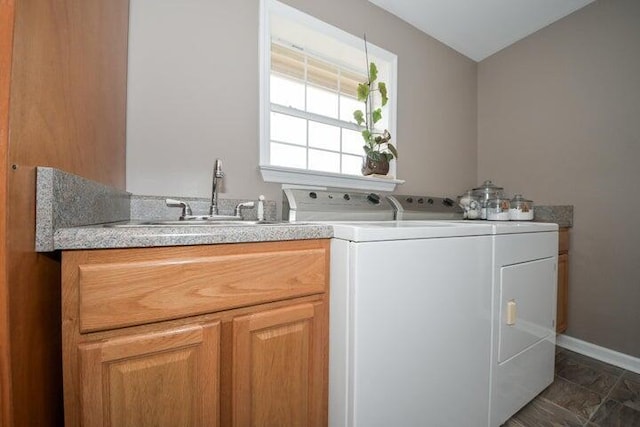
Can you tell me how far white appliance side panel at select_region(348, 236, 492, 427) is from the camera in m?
0.79

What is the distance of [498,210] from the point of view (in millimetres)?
1855

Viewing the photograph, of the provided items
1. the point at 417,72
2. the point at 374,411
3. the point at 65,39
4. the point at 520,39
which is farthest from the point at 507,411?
the point at 520,39

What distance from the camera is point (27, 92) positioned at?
0.51 meters

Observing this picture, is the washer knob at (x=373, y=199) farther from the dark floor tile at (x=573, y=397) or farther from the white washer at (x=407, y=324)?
the dark floor tile at (x=573, y=397)

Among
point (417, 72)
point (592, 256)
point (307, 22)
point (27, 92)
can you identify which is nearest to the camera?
point (27, 92)

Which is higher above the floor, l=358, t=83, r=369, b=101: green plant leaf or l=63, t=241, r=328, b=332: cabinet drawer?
l=358, t=83, r=369, b=101: green plant leaf

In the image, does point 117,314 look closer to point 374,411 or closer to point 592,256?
point 374,411

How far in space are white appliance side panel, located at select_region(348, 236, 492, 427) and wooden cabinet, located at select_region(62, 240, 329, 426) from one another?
144 millimetres

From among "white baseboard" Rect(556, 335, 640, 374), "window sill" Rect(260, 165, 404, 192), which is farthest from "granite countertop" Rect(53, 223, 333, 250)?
"white baseboard" Rect(556, 335, 640, 374)

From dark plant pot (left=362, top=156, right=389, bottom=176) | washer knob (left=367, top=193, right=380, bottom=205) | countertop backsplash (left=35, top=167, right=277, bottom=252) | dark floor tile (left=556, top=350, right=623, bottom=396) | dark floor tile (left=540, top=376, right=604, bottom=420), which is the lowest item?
dark floor tile (left=556, top=350, right=623, bottom=396)

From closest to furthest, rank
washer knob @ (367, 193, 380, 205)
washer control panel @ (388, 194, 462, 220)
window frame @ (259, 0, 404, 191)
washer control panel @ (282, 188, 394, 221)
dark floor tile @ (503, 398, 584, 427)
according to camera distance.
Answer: dark floor tile @ (503, 398, 584, 427)
washer control panel @ (282, 188, 394, 221)
window frame @ (259, 0, 404, 191)
washer knob @ (367, 193, 380, 205)
washer control panel @ (388, 194, 462, 220)

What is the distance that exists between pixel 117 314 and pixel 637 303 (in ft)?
9.11

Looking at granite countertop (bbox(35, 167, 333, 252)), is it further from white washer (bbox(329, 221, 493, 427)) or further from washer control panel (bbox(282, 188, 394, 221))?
washer control panel (bbox(282, 188, 394, 221))

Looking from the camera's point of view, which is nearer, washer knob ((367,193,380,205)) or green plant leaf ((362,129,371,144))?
washer knob ((367,193,380,205))
